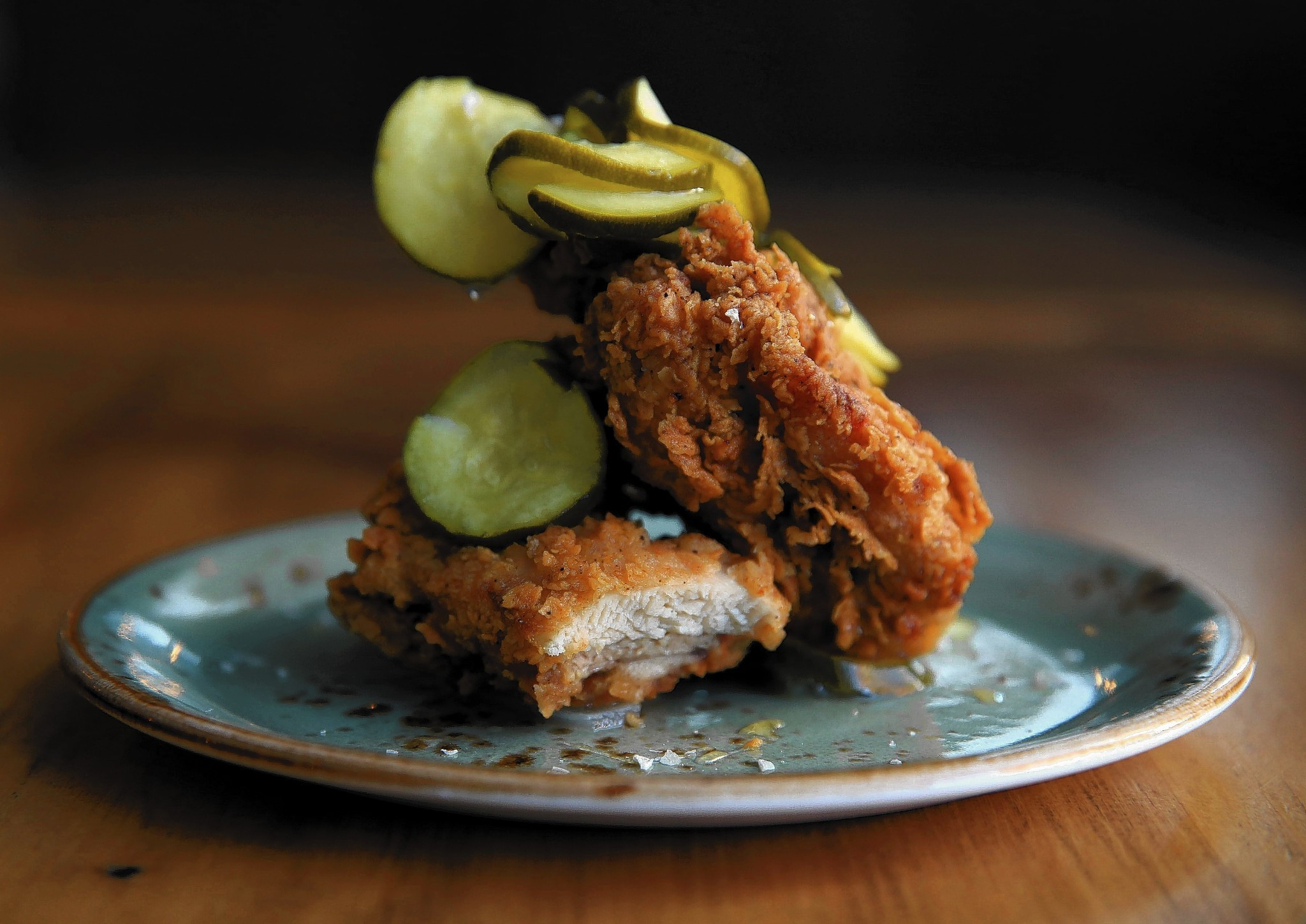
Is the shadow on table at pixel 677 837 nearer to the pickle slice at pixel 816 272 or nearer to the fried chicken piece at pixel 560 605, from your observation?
the fried chicken piece at pixel 560 605

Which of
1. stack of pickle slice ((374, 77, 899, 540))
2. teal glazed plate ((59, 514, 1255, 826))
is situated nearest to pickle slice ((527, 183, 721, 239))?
stack of pickle slice ((374, 77, 899, 540))

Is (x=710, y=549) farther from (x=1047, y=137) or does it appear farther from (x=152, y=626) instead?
(x=1047, y=137)

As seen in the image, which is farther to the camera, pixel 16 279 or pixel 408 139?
pixel 16 279

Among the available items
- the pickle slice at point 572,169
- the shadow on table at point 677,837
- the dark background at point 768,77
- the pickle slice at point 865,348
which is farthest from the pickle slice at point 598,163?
the dark background at point 768,77

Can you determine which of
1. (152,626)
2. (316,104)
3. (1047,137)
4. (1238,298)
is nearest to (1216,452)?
(1238,298)

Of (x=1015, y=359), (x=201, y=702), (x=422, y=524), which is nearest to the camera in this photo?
(x=201, y=702)

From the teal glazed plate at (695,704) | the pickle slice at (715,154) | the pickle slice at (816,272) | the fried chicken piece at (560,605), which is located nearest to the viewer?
the teal glazed plate at (695,704)

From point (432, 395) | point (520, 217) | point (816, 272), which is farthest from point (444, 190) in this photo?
point (432, 395)

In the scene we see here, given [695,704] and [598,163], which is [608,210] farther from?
[695,704]
